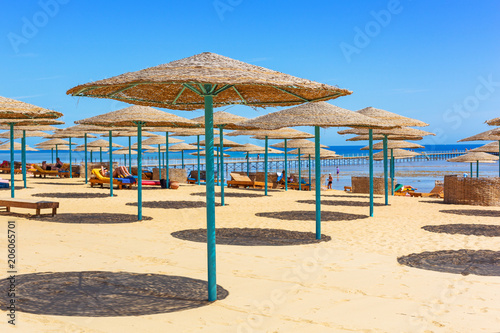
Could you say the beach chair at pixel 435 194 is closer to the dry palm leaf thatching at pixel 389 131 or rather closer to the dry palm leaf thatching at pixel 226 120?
the dry palm leaf thatching at pixel 389 131

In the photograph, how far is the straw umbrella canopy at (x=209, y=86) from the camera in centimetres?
419

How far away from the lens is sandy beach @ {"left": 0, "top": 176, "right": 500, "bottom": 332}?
4004mm

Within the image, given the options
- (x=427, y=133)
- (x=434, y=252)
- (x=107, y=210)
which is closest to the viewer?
(x=434, y=252)

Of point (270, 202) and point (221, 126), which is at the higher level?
point (221, 126)

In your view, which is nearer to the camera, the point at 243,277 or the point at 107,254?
the point at 243,277

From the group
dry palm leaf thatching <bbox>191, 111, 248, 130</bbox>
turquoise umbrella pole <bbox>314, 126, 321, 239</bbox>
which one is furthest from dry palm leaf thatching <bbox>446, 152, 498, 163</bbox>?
turquoise umbrella pole <bbox>314, 126, 321, 239</bbox>

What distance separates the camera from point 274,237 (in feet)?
26.5

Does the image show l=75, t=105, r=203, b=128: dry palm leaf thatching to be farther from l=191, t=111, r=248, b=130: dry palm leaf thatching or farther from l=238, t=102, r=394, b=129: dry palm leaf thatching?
l=191, t=111, r=248, b=130: dry palm leaf thatching

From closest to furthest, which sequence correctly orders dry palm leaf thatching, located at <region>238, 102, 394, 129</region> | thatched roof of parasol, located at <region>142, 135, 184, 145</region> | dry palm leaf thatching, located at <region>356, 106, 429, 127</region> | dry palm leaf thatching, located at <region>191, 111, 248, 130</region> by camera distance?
dry palm leaf thatching, located at <region>238, 102, 394, 129</region> < dry palm leaf thatching, located at <region>356, 106, 429, 127</region> < dry palm leaf thatching, located at <region>191, 111, 248, 130</region> < thatched roof of parasol, located at <region>142, 135, 184, 145</region>

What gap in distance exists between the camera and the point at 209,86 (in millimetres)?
4711

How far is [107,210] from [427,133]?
8.52 metres

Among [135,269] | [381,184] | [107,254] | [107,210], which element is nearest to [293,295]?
[135,269]

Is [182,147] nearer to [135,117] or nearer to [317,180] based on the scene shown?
[135,117]

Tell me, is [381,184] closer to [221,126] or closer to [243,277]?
[221,126]
